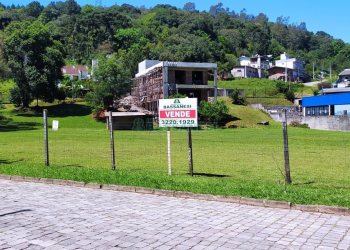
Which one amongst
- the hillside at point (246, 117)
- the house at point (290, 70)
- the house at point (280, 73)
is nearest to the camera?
the hillside at point (246, 117)

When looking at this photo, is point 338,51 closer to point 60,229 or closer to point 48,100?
point 48,100

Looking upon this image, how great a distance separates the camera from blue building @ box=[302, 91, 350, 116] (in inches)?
2598

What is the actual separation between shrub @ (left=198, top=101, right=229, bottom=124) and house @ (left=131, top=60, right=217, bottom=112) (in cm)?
737

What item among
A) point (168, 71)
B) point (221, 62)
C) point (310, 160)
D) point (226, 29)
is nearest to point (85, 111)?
point (168, 71)

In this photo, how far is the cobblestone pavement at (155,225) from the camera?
247 inches

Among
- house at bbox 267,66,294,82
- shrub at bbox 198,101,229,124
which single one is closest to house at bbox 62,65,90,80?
house at bbox 267,66,294,82

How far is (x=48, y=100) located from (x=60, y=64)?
278 inches

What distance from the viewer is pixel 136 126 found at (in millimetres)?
60094

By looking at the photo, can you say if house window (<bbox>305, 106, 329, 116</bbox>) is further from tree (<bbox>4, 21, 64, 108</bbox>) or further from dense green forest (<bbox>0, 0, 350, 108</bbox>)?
→ tree (<bbox>4, 21, 64, 108</bbox>)

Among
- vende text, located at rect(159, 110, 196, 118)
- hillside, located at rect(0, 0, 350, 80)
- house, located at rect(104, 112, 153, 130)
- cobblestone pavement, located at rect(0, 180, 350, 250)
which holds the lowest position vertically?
cobblestone pavement, located at rect(0, 180, 350, 250)

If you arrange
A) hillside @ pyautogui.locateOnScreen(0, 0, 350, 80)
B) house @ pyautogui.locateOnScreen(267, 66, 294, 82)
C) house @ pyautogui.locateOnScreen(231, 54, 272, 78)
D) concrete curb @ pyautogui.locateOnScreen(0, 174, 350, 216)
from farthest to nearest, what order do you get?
house @ pyautogui.locateOnScreen(267, 66, 294, 82)
house @ pyautogui.locateOnScreen(231, 54, 272, 78)
hillside @ pyautogui.locateOnScreen(0, 0, 350, 80)
concrete curb @ pyautogui.locateOnScreen(0, 174, 350, 216)

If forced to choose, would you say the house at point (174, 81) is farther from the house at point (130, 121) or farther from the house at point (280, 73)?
the house at point (280, 73)

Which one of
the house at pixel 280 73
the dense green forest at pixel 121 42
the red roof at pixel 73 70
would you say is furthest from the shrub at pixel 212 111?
the house at pixel 280 73

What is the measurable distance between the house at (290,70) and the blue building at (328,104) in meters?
70.2
